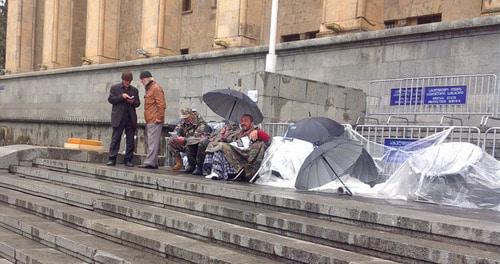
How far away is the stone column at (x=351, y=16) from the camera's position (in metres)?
15.0

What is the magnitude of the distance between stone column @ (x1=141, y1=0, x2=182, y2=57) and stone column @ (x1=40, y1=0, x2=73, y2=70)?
26.2 ft

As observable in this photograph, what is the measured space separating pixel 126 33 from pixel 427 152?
26590mm

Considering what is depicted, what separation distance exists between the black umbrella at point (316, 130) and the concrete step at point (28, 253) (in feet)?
13.9

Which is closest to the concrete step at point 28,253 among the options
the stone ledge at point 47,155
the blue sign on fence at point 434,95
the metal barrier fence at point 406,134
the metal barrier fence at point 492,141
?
Answer: the stone ledge at point 47,155

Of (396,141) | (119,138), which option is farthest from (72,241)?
(396,141)

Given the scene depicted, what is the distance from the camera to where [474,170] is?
6805 millimetres

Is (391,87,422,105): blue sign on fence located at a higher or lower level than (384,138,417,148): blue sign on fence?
higher

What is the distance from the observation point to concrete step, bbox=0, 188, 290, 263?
5298 millimetres

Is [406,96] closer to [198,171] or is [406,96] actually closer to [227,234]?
[198,171]

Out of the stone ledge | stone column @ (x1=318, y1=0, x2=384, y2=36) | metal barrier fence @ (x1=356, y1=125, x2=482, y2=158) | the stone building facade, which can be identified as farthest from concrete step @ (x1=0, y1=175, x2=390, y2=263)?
stone column @ (x1=318, y1=0, x2=384, y2=36)

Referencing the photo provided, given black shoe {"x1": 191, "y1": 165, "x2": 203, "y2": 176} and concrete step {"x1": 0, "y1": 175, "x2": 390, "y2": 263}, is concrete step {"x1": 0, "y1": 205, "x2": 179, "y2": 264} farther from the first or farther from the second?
black shoe {"x1": 191, "y1": 165, "x2": 203, "y2": 176}

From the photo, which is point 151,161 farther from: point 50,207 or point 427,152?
point 427,152

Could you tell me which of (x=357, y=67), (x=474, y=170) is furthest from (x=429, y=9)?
(x=474, y=170)

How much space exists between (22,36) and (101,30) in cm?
974
